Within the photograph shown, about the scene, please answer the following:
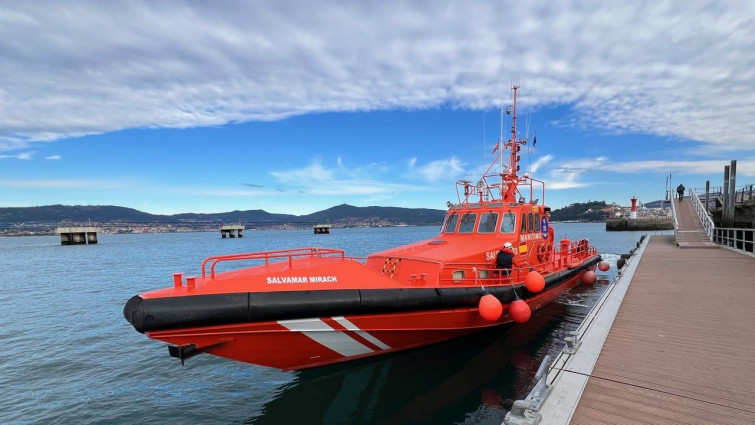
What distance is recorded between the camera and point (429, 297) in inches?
240

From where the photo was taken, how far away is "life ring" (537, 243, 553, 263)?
10066mm

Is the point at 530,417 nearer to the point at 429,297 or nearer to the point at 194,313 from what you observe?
the point at 429,297

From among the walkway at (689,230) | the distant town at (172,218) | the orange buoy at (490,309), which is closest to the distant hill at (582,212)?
the distant town at (172,218)

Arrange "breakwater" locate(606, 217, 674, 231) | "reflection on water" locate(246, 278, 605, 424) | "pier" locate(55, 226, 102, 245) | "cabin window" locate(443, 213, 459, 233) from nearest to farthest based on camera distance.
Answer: "reflection on water" locate(246, 278, 605, 424) < "cabin window" locate(443, 213, 459, 233) < "breakwater" locate(606, 217, 674, 231) < "pier" locate(55, 226, 102, 245)

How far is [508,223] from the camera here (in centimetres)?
903

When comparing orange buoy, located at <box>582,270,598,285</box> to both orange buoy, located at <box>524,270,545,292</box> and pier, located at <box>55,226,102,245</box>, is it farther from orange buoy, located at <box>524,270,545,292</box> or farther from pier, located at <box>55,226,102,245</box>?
pier, located at <box>55,226,102,245</box>

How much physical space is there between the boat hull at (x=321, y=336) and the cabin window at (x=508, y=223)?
2.83 metres

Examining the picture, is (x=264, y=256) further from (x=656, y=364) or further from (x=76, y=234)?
(x=76, y=234)

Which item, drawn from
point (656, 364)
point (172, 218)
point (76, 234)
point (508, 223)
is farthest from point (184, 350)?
point (172, 218)

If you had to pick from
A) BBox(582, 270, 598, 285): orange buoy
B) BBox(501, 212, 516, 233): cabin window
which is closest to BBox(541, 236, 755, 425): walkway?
BBox(501, 212, 516, 233): cabin window

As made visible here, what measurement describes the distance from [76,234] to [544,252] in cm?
7941

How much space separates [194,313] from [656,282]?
10.7 meters

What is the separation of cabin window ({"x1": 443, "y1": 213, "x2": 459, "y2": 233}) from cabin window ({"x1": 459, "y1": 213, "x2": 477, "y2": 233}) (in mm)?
198

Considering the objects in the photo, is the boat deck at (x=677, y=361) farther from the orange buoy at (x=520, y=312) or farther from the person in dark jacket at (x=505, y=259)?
the person in dark jacket at (x=505, y=259)
